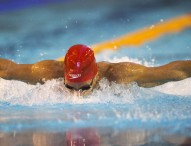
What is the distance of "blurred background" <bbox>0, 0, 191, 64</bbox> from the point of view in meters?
3.99

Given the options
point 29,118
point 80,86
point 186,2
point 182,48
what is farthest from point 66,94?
point 186,2

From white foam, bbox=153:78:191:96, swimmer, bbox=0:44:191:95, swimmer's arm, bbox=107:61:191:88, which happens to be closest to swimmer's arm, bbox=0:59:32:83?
swimmer, bbox=0:44:191:95

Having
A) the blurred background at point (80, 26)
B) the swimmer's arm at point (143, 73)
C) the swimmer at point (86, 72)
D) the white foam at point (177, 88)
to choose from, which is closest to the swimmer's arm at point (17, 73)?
the swimmer at point (86, 72)

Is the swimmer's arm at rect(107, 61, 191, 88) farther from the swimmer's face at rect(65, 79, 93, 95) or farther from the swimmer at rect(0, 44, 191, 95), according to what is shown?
the swimmer's face at rect(65, 79, 93, 95)

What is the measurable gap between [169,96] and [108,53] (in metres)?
0.84

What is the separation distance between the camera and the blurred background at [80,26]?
3988mm

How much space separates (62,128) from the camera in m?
2.41

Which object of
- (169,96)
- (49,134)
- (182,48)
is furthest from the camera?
(182,48)

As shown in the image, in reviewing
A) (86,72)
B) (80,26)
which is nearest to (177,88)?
(86,72)

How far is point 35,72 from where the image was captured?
3.63 metres

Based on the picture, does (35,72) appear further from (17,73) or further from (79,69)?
(79,69)

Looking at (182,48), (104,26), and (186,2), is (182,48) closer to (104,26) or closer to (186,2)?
(186,2)

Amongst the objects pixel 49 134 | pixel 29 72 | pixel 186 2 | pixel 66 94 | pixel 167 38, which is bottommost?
pixel 49 134

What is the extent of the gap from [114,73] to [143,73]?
267mm
